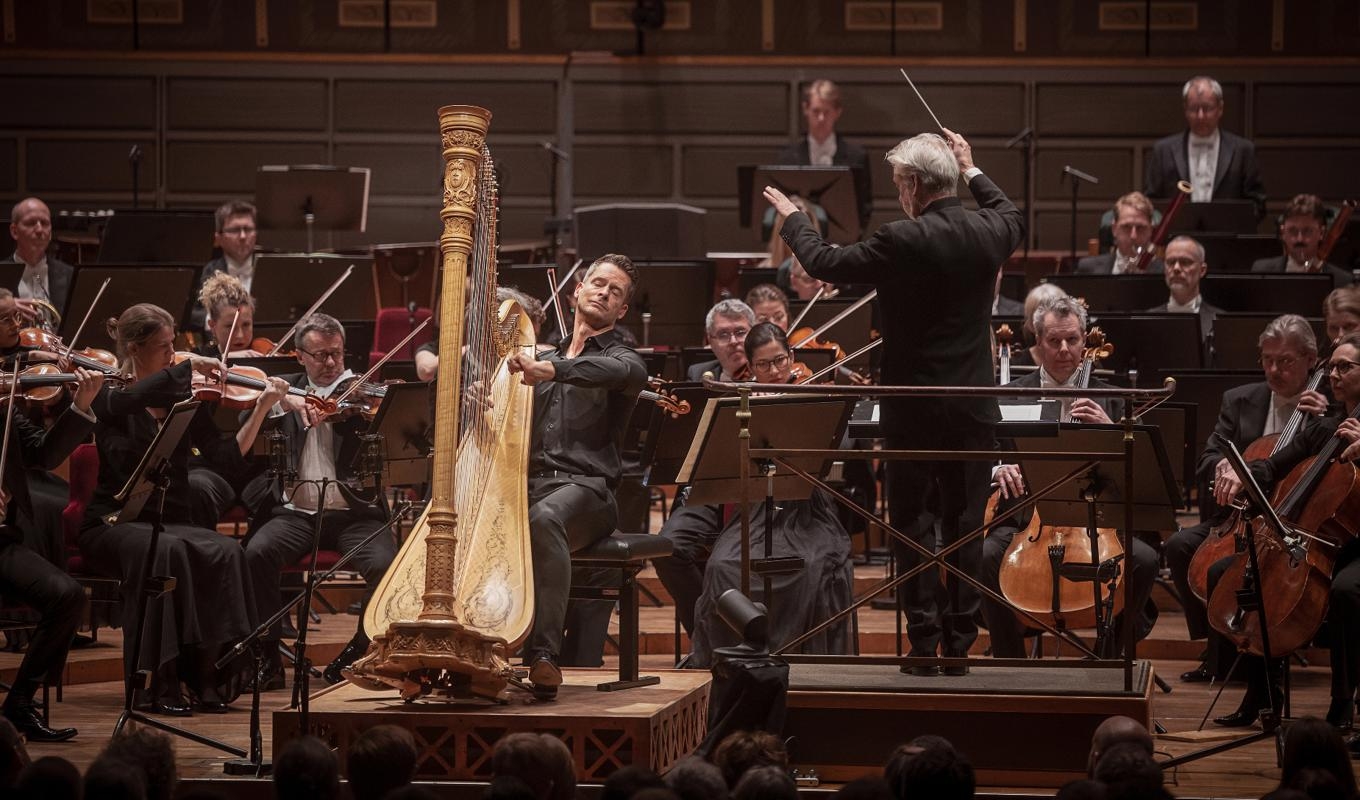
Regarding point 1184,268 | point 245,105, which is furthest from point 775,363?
point 245,105

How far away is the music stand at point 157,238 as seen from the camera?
8.14 m

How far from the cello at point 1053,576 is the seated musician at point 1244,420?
0.39 meters

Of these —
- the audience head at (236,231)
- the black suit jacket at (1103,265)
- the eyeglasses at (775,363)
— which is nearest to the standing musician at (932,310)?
the eyeglasses at (775,363)

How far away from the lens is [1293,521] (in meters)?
4.80

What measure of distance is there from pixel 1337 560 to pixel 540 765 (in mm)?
2815

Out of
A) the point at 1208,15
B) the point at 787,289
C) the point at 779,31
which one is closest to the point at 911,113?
the point at 779,31

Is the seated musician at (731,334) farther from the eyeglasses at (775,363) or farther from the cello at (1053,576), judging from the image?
the cello at (1053,576)

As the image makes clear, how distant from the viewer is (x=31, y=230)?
26.0 ft

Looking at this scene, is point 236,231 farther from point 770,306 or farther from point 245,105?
point 245,105

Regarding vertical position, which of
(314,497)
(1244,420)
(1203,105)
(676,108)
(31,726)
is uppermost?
(676,108)

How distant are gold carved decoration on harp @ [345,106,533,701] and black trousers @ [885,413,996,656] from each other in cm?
101

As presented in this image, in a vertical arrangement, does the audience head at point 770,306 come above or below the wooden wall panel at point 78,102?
below

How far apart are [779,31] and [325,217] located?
3.54 meters

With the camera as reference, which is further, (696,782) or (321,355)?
(321,355)
